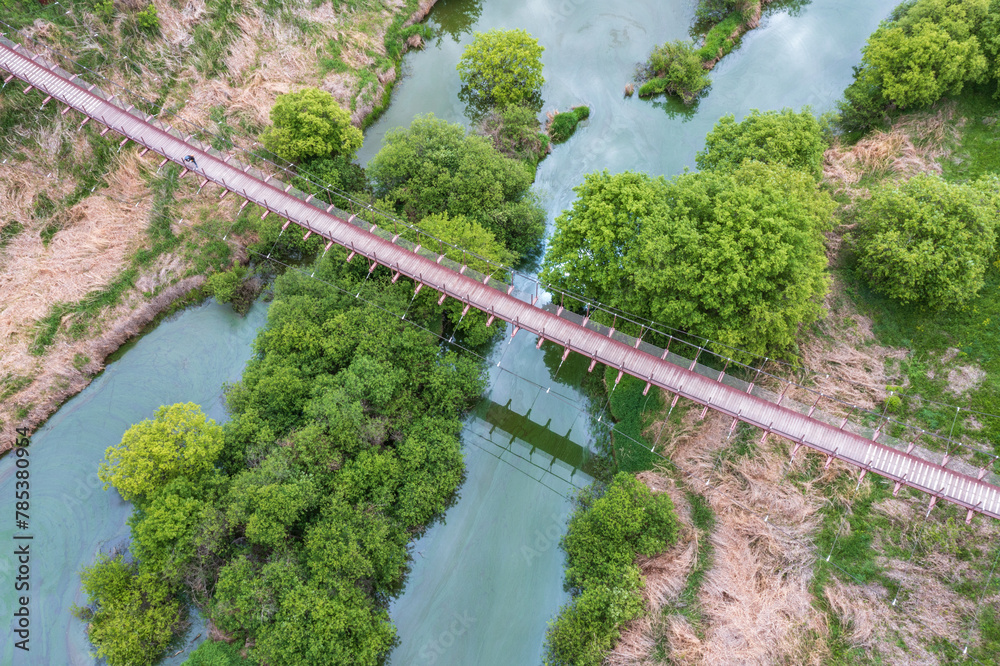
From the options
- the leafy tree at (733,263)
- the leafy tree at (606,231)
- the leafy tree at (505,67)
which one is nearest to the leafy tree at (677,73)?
the leafy tree at (505,67)

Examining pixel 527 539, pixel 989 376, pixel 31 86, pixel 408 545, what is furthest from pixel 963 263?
pixel 31 86

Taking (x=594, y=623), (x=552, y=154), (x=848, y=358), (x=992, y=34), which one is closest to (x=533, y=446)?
(x=594, y=623)

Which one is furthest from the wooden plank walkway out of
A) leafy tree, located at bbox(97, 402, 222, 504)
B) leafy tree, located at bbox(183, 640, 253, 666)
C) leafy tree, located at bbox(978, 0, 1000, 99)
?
leafy tree, located at bbox(978, 0, 1000, 99)

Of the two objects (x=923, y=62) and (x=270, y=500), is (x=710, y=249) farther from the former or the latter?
(x=270, y=500)

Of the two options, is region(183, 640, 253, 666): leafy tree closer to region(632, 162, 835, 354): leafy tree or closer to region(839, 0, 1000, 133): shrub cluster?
region(632, 162, 835, 354): leafy tree

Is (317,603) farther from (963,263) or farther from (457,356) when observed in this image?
(963,263)
